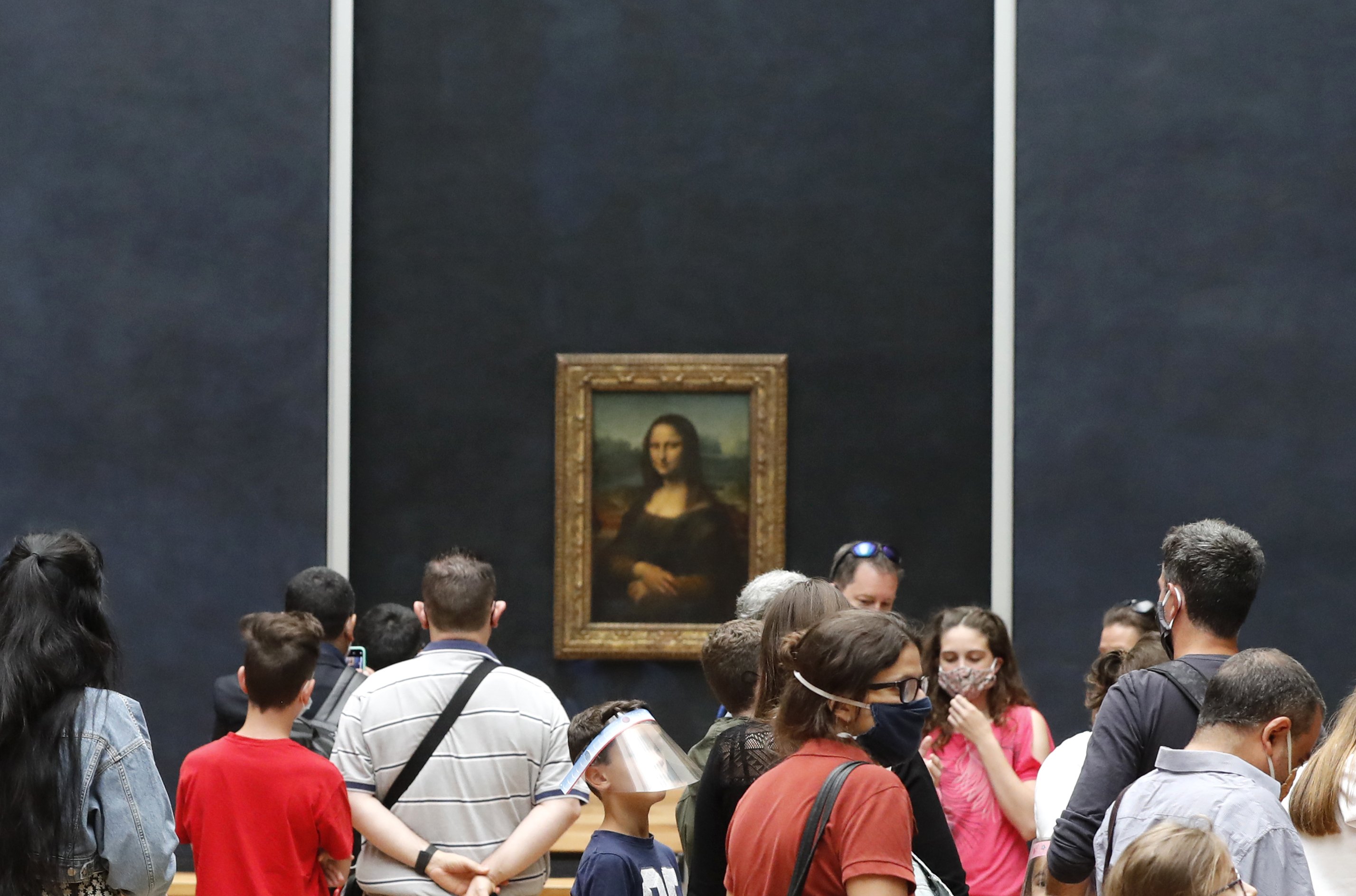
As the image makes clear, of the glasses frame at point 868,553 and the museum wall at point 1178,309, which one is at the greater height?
the museum wall at point 1178,309

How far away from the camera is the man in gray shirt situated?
2924 mm

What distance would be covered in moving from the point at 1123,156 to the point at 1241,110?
2.24ft

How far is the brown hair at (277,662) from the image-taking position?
4195mm

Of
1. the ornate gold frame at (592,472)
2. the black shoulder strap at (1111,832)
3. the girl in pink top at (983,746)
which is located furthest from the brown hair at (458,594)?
the ornate gold frame at (592,472)

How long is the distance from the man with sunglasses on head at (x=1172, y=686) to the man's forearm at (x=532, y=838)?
1488 mm

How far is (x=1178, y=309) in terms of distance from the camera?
302 inches

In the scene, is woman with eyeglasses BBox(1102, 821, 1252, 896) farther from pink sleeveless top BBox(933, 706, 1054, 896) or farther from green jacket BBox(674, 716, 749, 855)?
pink sleeveless top BBox(933, 706, 1054, 896)

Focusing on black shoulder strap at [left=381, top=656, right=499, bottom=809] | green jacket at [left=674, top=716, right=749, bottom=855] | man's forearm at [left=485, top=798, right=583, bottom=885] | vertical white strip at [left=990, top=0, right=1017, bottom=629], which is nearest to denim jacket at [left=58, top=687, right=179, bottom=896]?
black shoulder strap at [left=381, top=656, right=499, bottom=809]

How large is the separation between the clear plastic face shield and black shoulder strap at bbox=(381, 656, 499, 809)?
850 millimetres

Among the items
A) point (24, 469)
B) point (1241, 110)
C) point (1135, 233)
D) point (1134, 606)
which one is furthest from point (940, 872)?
point (24, 469)

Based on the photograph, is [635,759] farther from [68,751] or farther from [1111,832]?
[68,751]

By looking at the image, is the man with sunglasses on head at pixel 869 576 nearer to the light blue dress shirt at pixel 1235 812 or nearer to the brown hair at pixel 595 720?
the brown hair at pixel 595 720

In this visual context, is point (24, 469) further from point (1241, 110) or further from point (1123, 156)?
point (1241, 110)

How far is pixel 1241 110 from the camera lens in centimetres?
772
